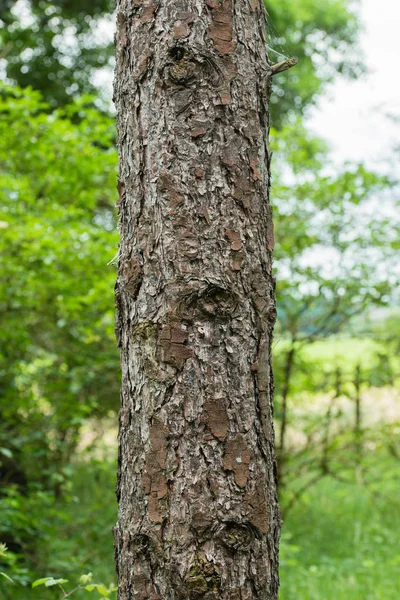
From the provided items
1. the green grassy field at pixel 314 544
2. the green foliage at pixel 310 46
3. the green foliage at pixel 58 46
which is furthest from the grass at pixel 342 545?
the green foliage at pixel 310 46

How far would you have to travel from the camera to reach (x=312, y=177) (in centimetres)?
557

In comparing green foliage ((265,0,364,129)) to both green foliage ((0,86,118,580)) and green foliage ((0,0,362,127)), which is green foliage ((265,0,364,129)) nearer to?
green foliage ((0,0,362,127))

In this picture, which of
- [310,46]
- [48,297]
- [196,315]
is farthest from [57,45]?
[196,315]

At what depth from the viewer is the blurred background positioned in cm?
441

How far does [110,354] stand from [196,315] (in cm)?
381

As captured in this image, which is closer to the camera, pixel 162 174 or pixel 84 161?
pixel 162 174

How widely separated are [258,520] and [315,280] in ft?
13.1

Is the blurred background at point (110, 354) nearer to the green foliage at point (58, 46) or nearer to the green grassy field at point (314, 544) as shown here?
the green grassy field at point (314, 544)

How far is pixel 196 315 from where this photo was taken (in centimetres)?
162

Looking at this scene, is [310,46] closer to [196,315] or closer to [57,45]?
[57,45]

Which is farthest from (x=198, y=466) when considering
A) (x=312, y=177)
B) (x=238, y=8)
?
(x=312, y=177)

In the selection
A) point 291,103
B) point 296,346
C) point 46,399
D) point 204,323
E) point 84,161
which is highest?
point 291,103

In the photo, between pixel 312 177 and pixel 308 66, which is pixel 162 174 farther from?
pixel 308 66

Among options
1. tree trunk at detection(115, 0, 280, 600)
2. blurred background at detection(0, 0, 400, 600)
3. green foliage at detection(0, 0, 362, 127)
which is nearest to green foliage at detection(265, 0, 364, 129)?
green foliage at detection(0, 0, 362, 127)
